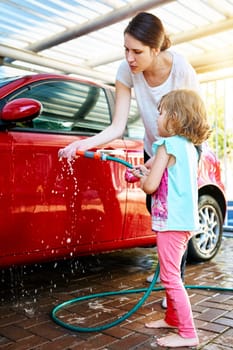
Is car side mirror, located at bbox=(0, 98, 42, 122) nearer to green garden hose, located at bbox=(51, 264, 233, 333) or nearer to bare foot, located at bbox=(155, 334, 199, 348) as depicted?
green garden hose, located at bbox=(51, 264, 233, 333)

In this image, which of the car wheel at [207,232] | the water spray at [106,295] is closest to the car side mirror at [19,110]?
the water spray at [106,295]

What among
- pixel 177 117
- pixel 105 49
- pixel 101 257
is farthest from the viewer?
pixel 105 49

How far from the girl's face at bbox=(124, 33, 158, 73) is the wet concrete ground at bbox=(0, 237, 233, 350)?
4.81 ft

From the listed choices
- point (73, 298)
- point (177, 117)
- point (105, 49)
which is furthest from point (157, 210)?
point (105, 49)

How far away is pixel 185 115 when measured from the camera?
84.2 inches

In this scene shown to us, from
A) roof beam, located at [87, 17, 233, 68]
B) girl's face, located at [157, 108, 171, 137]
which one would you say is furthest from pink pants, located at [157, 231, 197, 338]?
roof beam, located at [87, 17, 233, 68]

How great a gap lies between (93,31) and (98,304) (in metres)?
3.43

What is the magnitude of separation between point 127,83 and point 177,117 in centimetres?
70

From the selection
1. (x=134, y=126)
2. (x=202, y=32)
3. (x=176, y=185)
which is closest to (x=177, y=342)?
(x=176, y=185)

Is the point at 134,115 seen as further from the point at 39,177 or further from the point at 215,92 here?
the point at 215,92

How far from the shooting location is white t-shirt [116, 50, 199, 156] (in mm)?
2533

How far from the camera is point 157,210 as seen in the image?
225cm

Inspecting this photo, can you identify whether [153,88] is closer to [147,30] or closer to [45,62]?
[147,30]

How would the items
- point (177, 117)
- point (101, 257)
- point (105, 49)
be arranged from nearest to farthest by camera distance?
point (177, 117), point (101, 257), point (105, 49)
